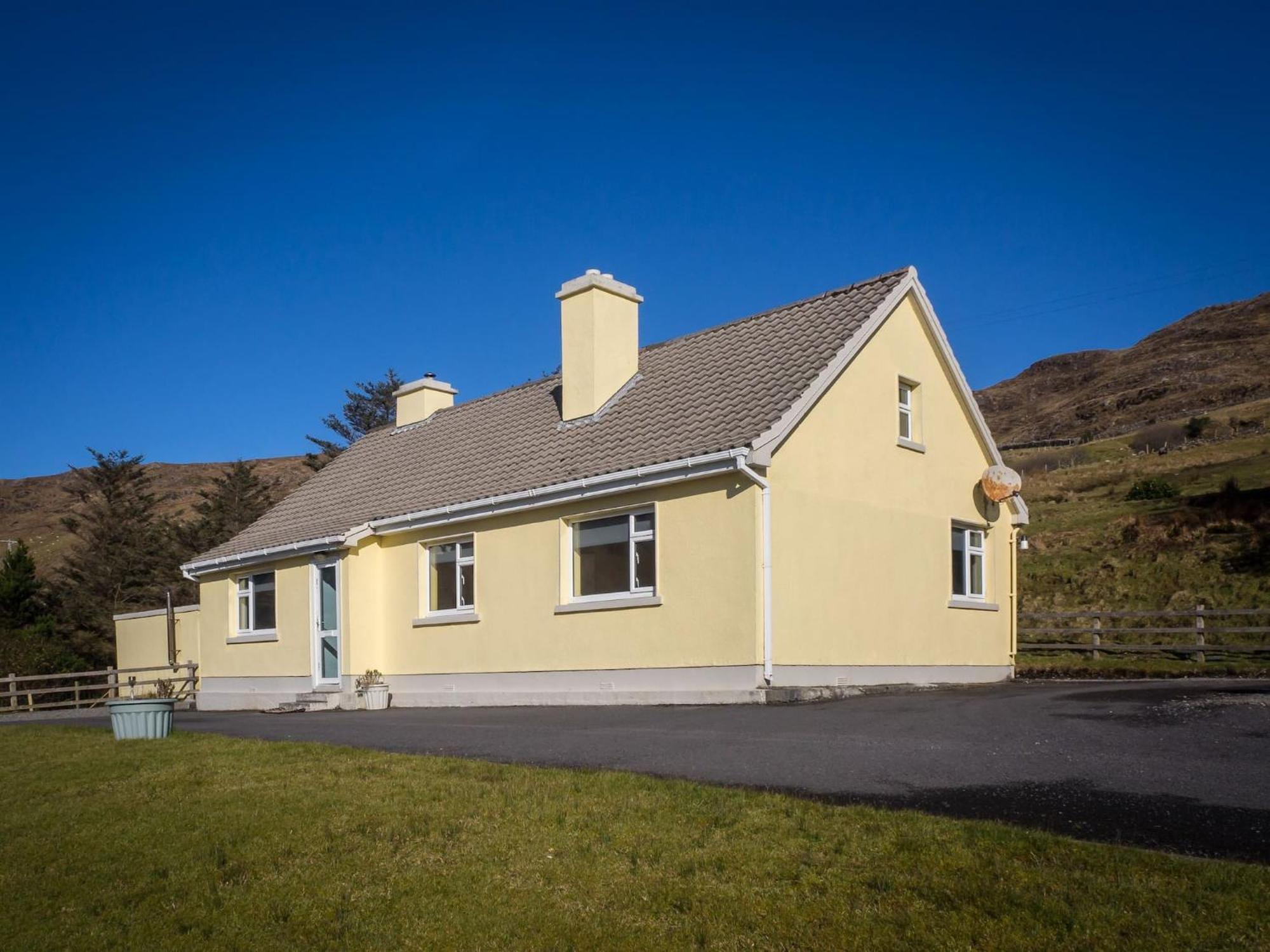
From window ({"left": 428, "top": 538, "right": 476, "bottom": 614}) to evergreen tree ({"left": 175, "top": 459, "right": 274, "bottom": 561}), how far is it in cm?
3230

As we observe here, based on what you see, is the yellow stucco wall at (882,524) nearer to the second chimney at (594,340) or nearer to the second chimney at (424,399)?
the second chimney at (594,340)

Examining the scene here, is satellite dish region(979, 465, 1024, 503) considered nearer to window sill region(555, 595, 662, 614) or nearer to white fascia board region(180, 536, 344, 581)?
window sill region(555, 595, 662, 614)

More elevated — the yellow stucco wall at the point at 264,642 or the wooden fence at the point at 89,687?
the yellow stucco wall at the point at 264,642

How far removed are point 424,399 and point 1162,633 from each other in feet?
57.7

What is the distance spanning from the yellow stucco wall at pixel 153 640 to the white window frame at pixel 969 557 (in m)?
18.6

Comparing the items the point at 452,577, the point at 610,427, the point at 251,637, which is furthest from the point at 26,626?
the point at 610,427

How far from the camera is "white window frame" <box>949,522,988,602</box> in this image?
20.0 metres

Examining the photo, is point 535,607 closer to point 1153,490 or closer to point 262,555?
point 262,555

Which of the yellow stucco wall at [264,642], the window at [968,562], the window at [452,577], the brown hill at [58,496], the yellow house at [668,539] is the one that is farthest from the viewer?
the brown hill at [58,496]

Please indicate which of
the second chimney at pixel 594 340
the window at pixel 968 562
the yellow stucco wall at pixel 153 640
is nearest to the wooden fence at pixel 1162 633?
the window at pixel 968 562

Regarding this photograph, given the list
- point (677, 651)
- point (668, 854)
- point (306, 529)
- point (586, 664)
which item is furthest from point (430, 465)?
point (668, 854)

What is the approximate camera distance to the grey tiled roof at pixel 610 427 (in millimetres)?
16562

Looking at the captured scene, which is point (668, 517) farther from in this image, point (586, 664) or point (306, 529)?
point (306, 529)

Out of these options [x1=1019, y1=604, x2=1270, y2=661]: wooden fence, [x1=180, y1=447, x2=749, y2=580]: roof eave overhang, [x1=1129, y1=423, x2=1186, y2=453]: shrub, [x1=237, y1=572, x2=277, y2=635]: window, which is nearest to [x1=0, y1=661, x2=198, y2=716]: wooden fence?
[x1=237, y1=572, x2=277, y2=635]: window
